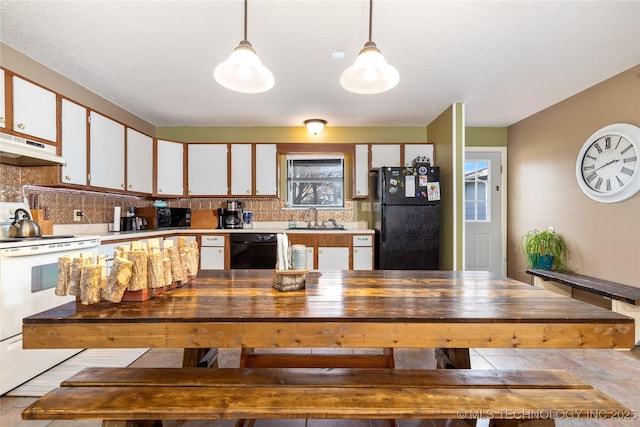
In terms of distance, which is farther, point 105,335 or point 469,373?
point 469,373

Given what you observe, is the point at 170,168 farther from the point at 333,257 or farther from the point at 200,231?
the point at 333,257

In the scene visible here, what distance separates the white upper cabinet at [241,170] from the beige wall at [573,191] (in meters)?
3.83

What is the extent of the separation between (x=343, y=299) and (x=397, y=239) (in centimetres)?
272

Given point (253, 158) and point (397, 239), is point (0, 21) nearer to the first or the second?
point (253, 158)

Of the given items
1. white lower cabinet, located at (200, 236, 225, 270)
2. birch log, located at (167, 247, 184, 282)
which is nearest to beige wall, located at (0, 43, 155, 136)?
white lower cabinet, located at (200, 236, 225, 270)

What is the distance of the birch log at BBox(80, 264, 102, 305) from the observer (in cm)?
122

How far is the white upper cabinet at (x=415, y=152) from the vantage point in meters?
4.45

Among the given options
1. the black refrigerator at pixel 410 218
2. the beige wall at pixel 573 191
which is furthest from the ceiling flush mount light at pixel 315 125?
the beige wall at pixel 573 191

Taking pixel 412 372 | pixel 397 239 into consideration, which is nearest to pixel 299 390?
pixel 412 372

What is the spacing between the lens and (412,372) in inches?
54.6

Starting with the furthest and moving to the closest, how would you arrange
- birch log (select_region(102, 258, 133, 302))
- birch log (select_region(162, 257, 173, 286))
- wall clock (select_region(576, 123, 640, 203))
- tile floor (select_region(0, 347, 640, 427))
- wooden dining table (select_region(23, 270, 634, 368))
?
wall clock (select_region(576, 123, 640, 203)) → tile floor (select_region(0, 347, 640, 427)) → birch log (select_region(162, 257, 173, 286)) → birch log (select_region(102, 258, 133, 302)) → wooden dining table (select_region(23, 270, 634, 368))

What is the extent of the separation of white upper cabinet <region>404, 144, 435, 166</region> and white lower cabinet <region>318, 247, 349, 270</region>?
156 centimetres

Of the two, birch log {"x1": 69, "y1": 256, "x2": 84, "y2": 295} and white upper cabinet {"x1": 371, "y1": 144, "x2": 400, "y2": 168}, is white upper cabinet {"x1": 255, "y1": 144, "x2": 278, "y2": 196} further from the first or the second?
birch log {"x1": 69, "y1": 256, "x2": 84, "y2": 295}

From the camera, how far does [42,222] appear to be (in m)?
2.69
